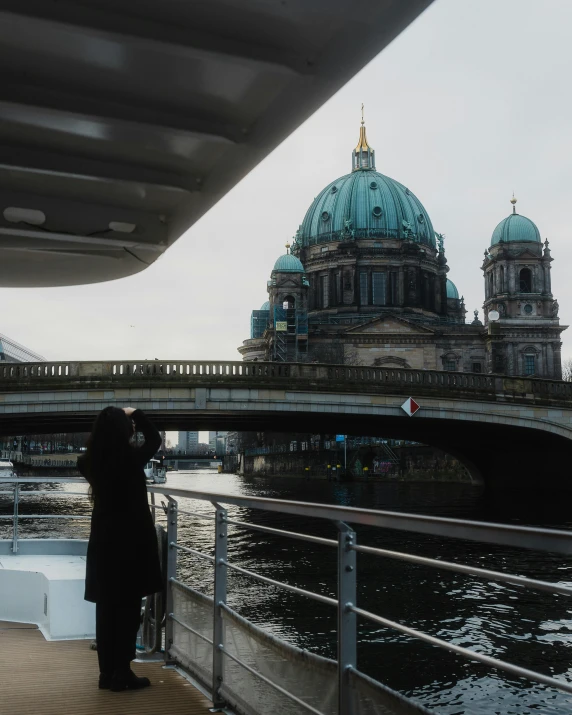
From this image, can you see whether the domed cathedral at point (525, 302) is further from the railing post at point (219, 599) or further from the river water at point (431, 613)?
the railing post at point (219, 599)

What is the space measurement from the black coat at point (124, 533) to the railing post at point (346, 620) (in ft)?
5.10

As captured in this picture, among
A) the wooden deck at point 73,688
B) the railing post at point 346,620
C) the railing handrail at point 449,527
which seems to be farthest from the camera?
the wooden deck at point 73,688

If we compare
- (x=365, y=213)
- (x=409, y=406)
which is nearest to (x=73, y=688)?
(x=409, y=406)

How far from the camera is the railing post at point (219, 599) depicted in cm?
468

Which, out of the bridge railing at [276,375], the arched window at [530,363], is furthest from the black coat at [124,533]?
the arched window at [530,363]

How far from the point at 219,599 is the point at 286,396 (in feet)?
86.2

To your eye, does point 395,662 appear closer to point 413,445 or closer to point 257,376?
point 257,376

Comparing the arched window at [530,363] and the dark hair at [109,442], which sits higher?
the arched window at [530,363]

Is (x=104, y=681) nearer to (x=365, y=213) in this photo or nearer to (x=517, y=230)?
→ (x=517, y=230)

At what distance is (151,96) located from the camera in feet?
11.9

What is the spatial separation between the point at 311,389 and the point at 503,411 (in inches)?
274

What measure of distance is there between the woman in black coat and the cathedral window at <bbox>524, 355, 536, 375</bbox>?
8433 centimetres

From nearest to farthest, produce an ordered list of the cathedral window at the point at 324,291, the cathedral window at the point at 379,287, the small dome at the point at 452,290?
the cathedral window at the point at 379,287
the cathedral window at the point at 324,291
the small dome at the point at 452,290

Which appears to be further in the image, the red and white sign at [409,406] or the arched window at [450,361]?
the arched window at [450,361]
